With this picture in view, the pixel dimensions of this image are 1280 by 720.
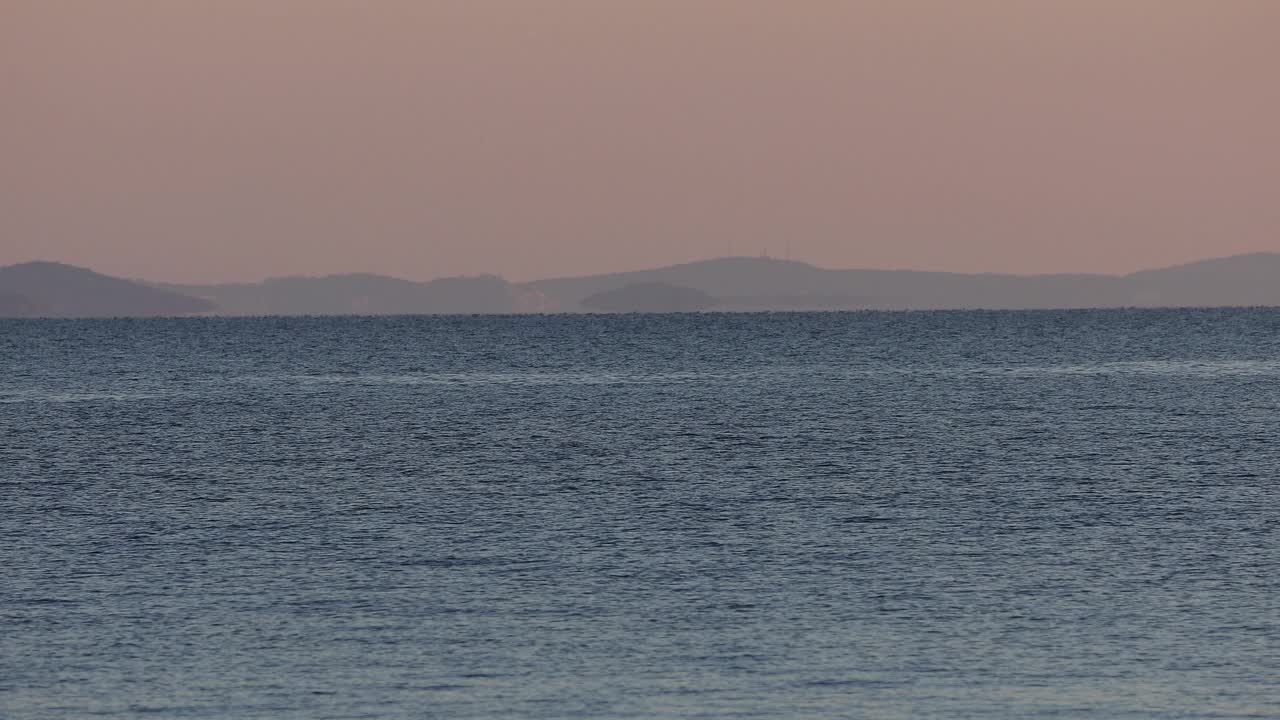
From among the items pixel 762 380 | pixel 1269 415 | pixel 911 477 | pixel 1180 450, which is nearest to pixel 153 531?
pixel 911 477

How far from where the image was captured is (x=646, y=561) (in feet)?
110

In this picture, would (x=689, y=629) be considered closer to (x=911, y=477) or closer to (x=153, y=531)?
(x=153, y=531)

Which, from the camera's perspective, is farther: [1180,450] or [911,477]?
[1180,450]

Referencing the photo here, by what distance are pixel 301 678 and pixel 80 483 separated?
85.9ft

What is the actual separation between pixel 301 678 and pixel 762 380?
7820cm

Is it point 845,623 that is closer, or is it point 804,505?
point 845,623

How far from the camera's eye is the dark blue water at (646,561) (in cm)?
2373

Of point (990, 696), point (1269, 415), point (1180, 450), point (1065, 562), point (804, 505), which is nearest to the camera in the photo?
point (990, 696)

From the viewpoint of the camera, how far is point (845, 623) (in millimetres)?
27531

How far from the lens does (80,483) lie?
4788 cm

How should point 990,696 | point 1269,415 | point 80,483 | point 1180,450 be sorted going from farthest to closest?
point 1269,415 < point 1180,450 < point 80,483 < point 990,696

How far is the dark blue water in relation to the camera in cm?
2373

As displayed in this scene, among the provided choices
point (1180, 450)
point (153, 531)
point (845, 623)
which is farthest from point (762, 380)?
point (845, 623)

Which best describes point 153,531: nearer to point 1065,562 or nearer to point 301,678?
point 301,678
